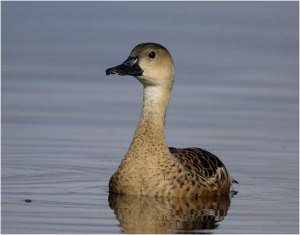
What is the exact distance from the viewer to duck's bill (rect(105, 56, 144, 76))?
1720 centimetres

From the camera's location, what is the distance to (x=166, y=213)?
15.9 m

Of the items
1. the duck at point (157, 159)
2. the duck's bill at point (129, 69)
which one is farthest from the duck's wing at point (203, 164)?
the duck's bill at point (129, 69)

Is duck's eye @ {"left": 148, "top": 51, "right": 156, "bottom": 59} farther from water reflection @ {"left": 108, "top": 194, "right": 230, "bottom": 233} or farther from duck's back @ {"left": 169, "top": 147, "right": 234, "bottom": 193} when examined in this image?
water reflection @ {"left": 108, "top": 194, "right": 230, "bottom": 233}

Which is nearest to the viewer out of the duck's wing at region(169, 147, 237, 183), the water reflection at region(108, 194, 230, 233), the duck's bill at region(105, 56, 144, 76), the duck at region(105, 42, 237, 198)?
the water reflection at region(108, 194, 230, 233)

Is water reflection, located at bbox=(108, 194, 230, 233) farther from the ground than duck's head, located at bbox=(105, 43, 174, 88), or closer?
closer

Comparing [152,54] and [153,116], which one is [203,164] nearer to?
[153,116]

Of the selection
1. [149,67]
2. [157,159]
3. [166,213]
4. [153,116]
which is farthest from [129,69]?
[166,213]

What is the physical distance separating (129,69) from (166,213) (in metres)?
2.10

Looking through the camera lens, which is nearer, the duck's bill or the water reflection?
the water reflection

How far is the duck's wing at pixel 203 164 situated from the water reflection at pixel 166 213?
0.32 m

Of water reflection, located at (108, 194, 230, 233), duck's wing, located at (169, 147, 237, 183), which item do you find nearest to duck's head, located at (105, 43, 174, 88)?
duck's wing, located at (169, 147, 237, 183)

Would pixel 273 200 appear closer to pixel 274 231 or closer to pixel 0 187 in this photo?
pixel 274 231

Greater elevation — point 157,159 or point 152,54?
point 152,54

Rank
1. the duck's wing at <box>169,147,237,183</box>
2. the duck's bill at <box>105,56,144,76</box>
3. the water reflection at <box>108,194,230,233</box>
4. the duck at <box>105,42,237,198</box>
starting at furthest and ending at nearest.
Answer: the duck's wing at <box>169,147,237,183</box>
the duck's bill at <box>105,56,144,76</box>
the duck at <box>105,42,237,198</box>
the water reflection at <box>108,194,230,233</box>
